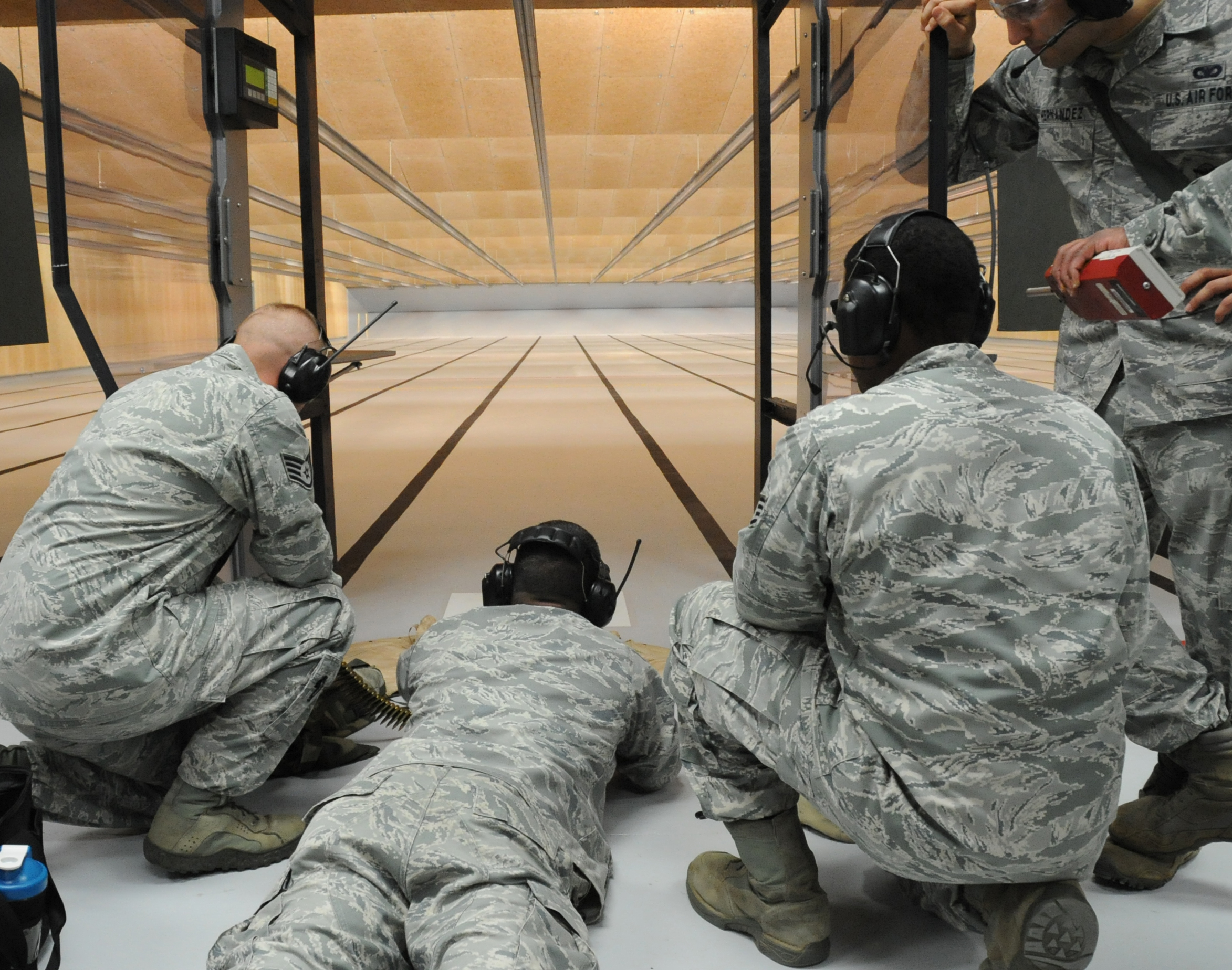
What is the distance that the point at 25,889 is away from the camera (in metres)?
1.52

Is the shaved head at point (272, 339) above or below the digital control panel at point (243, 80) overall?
below

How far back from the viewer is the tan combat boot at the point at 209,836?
6.66 ft

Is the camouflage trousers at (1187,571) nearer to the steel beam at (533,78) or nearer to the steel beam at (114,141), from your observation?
the steel beam at (114,141)

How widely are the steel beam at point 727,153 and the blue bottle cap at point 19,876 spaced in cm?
304

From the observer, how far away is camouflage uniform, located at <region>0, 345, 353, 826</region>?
193cm

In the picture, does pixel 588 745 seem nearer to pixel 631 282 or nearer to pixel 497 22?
pixel 497 22

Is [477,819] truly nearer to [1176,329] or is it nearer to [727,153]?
[1176,329]

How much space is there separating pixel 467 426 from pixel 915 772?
300 inches

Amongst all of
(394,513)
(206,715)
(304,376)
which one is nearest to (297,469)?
(304,376)

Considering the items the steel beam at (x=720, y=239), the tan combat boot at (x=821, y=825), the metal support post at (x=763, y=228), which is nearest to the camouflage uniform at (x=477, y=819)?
the tan combat boot at (x=821, y=825)

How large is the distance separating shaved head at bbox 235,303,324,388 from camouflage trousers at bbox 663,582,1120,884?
3.62ft

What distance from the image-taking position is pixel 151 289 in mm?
3174

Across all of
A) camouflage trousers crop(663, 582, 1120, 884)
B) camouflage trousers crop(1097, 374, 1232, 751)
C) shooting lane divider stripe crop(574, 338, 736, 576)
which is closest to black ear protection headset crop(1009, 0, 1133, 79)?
camouflage trousers crop(1097, 374, 1232, 751)

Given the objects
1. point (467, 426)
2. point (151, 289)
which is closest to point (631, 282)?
point (467, 426)
